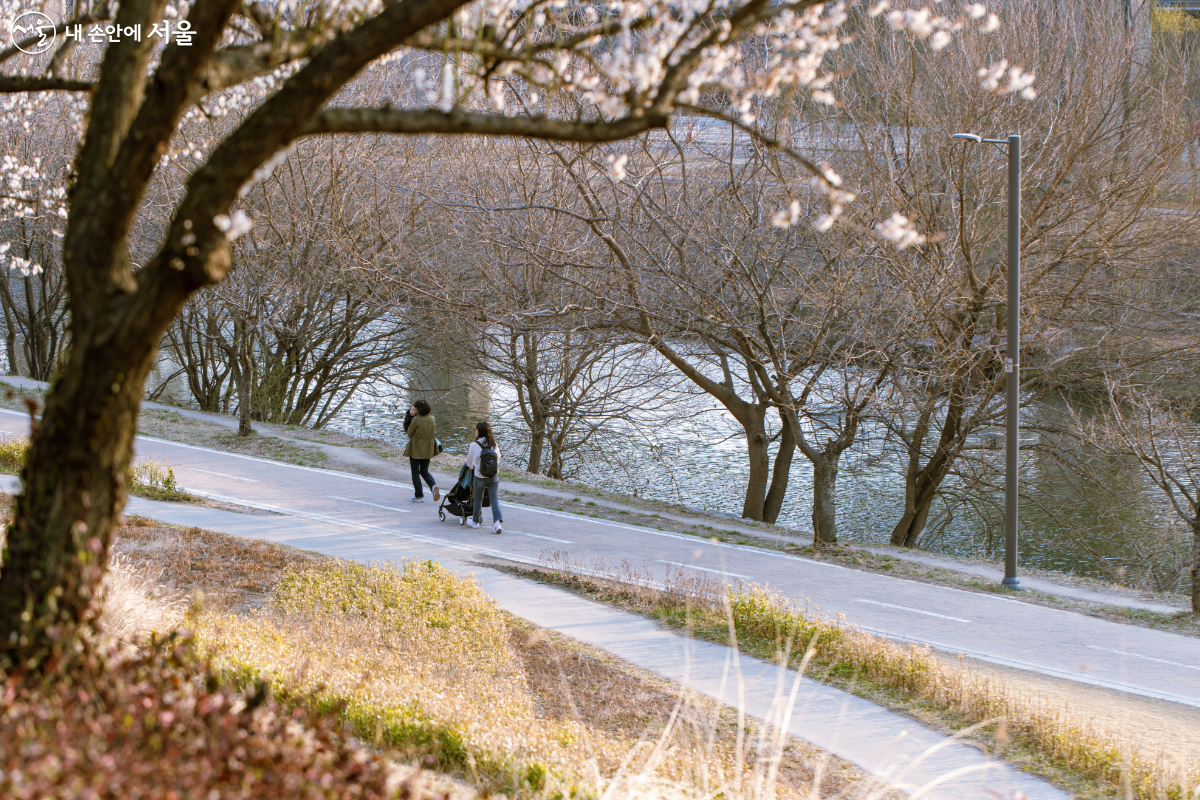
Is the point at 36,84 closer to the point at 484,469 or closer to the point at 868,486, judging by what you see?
the point at 484,469

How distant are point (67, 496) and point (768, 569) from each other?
1087 centimetres

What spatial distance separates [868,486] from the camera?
87.0ft

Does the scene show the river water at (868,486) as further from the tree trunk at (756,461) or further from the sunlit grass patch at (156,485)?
the sunlit grass patch at (156,485)

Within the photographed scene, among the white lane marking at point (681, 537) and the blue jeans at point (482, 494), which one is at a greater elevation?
the blue jeans at point (482, 494)

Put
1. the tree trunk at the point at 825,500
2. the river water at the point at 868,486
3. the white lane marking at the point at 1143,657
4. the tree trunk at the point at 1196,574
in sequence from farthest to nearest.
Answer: the river water at the point at 868,486 → the tree trunk at the point at 825,500 → the tree trunk at the point at 1196,574 → the white lane marking at the point at 1143,657

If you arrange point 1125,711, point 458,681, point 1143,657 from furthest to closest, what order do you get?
point 1143,657 < point 1125,711 < point 458,681

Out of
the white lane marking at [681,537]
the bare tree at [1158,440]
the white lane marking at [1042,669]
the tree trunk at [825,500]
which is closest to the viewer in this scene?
the white lane marking at [1042,669]

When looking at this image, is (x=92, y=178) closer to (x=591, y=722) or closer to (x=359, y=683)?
(x=359, y=683)

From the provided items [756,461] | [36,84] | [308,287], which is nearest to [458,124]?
[36,84]

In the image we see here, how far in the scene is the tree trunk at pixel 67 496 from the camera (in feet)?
12.6

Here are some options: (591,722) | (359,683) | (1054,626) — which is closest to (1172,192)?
(1054,626)

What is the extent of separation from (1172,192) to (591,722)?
18.1 meters

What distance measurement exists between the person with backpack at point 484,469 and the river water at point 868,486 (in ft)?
28.2

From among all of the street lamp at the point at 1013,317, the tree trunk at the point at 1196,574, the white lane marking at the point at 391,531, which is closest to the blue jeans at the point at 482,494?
the white lane marking at the point at 391,531
